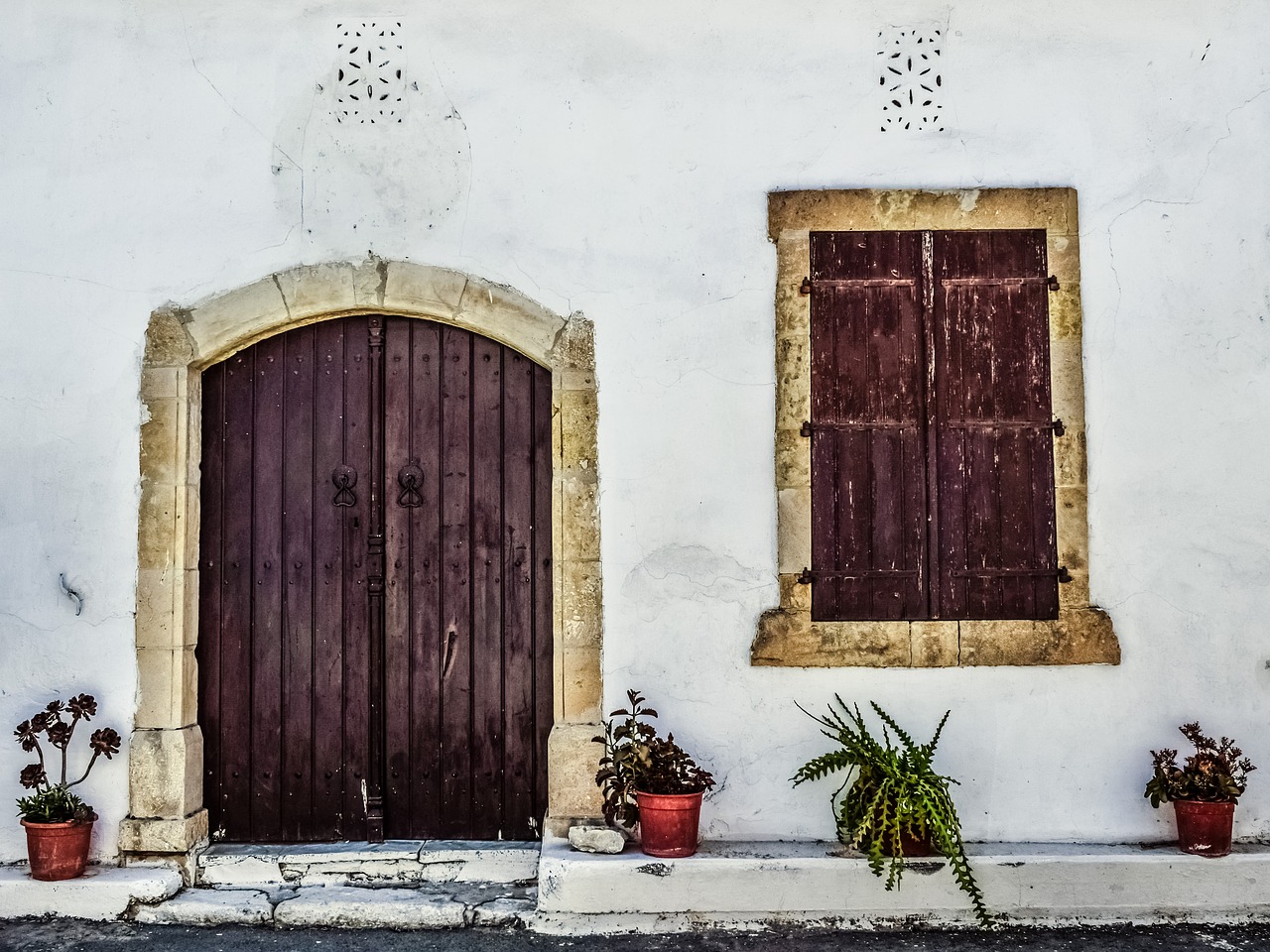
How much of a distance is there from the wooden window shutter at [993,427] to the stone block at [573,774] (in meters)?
Result: 1.49

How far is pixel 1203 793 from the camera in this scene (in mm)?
4207

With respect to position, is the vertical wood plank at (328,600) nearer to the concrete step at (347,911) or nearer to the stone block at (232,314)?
the stone block at (232,314)

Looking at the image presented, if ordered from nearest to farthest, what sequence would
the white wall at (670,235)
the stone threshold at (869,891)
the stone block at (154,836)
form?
the stone threshold at (869,891)
the stone block at (154,836)
the white wall at (670,235)

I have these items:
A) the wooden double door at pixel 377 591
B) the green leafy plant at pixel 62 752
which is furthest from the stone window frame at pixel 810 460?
the green leafy plant at pixel 62 752

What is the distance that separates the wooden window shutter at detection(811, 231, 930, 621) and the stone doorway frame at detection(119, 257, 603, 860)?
36.0 inches

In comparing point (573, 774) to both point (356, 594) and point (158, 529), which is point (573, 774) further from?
point (158, 529)

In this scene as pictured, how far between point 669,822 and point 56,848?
2.25m

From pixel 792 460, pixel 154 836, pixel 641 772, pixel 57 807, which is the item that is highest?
pixel 792 460

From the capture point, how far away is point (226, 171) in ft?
15.0

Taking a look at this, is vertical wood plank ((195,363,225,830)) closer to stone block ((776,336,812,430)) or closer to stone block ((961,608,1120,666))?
stone block ((776,336,812,430))

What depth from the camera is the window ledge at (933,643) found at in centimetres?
440

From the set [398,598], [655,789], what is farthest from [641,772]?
[398,598]

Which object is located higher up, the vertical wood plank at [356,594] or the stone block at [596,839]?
the vertical wood plank at [356,594]

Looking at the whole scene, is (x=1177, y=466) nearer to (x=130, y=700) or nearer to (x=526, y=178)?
(x=526, y=178)
